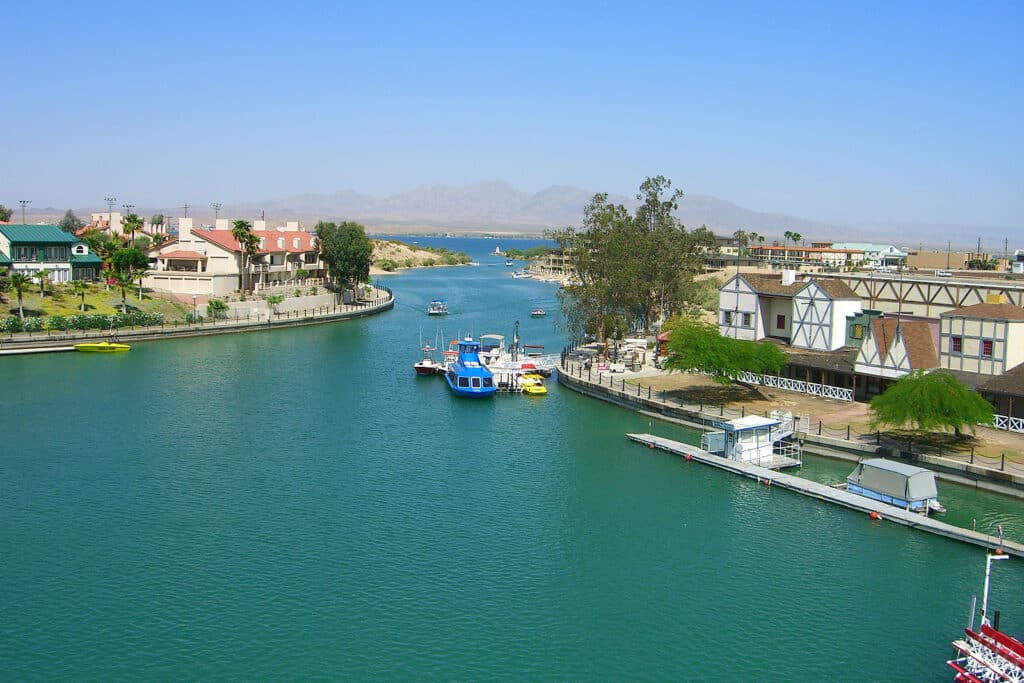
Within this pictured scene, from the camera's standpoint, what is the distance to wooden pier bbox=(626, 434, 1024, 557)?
3262cm

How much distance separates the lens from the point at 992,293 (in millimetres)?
53094

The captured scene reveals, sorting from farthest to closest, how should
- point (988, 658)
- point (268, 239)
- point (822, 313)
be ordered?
1. point (268, 239)
2. point (822, 313)
3. point (988, 658)

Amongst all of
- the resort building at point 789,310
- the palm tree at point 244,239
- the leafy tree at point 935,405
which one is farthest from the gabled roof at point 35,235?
the leafy tree at point 935,405

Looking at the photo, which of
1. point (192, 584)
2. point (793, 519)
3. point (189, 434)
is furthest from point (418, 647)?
point (189, 434)

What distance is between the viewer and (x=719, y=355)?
173ft

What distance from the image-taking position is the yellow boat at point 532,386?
61.2 m

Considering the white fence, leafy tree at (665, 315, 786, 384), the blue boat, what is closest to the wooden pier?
leafy tree at (665, 315, 786, 384)

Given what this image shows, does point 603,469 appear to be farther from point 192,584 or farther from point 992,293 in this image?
point 992,293

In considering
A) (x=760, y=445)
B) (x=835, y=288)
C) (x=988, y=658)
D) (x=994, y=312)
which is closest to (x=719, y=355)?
(x=760, y=445)

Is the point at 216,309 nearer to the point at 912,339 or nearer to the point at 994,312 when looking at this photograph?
the point at 912,339

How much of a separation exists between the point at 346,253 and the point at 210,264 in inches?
628

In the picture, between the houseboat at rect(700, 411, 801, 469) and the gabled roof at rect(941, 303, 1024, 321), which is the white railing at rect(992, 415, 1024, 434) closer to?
the gabled roof at rect(941, 303, 1024, 321)

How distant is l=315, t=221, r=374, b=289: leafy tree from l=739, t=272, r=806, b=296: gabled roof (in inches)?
2244

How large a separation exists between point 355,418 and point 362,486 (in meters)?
14.0
